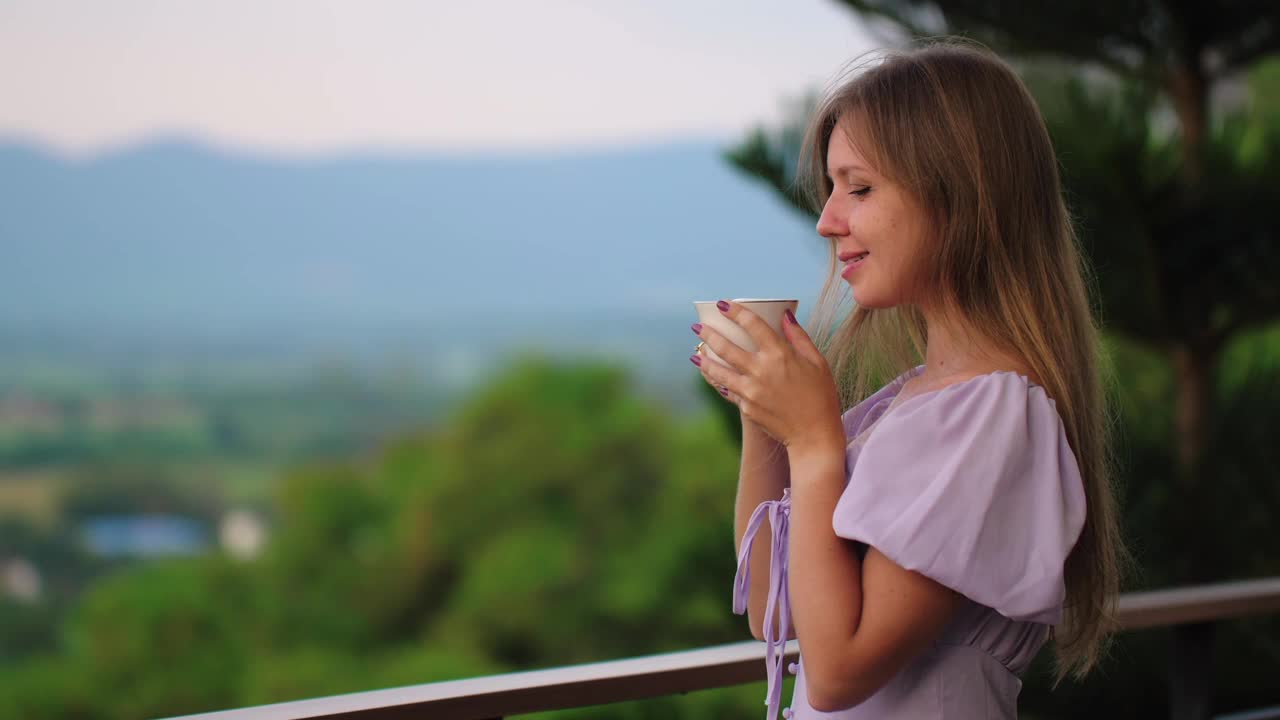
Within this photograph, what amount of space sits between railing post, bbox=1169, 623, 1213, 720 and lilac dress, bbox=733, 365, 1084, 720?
795mm

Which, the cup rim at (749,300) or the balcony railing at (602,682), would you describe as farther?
the balcony railing at (602,682)

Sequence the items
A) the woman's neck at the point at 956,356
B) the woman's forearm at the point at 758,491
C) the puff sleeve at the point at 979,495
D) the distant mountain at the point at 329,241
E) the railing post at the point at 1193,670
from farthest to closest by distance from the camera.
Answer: the distant mountain at the point at 329,241, the railing post at the point at 1193,670, the woman's forearm at the point at 758,491, the woman's neck at the point at 956,356, the puff sleeve at the point at 979,495

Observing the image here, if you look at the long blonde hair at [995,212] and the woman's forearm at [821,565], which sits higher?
the long blonde hair at [995,212]

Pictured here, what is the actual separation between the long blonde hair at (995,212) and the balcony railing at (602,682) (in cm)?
42

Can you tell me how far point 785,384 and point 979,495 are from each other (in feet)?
0.52

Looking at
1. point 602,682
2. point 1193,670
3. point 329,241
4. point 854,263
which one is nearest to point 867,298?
point 854,263

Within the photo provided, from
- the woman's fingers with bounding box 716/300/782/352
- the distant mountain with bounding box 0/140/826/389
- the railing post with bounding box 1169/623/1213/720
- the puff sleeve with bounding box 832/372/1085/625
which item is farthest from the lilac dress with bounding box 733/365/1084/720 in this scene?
the distant mountain with bounding box 0/140/826/389

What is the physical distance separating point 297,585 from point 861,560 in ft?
39.1

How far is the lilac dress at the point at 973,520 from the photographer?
0.83m

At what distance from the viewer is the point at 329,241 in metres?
15.8

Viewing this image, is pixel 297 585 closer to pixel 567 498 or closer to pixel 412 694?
pixel 567 498

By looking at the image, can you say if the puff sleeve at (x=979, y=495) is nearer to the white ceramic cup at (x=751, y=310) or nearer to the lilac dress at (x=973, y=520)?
the lilac dress at (x=973, y=520)

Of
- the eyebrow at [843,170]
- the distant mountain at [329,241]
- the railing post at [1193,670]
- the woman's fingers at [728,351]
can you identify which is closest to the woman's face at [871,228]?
the eyebrow at [843,170]

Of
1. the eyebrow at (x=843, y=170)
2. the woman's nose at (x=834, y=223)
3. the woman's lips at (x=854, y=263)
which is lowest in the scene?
the woman's lips at (x=854, y=263)
